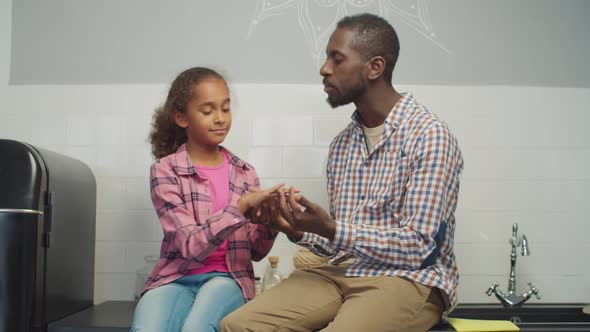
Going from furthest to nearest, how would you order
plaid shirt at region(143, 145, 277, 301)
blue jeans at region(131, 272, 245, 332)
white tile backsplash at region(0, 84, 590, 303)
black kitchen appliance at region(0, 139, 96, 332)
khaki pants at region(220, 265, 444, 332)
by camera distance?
white tile backsplash at region(0, 84, 590, 303) < black kitchen appliance at region(0, 139, 96, 332) < plaid shirt at region(143, 145, 277, 301) < blue jeans at region(131, 272, 245, 332) < khaki pants at region(220, 265, 444, 332)

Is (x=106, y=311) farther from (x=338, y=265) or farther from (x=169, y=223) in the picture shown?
(x=338, y=265)

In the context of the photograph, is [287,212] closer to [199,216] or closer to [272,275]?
[199,216]

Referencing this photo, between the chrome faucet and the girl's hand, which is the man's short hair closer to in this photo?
the girl's hand

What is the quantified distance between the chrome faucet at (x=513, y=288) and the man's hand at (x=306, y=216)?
1031 millimetres

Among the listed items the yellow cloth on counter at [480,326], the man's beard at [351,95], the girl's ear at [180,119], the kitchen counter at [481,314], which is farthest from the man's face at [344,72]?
the kitchen counter at [481,314]

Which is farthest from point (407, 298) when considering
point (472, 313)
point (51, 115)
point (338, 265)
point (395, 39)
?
point (51, 115)

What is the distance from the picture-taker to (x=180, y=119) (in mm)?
2098

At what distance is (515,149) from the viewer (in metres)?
2.56

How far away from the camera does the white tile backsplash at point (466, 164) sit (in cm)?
254

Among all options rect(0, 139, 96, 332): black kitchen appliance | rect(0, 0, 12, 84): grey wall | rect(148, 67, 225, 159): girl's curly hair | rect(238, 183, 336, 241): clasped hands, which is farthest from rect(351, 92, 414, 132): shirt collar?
rect(0, 0, 12, 84): grey wall

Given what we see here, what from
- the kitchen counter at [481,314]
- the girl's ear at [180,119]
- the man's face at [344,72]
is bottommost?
the kitchen counter at [481,314]

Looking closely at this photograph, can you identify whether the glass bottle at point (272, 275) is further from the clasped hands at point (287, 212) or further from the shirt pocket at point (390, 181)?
the shirt pocket at point (390, 181)

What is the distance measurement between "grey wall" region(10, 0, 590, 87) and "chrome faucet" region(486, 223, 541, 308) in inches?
27.7

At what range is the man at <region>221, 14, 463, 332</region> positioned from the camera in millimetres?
1635
